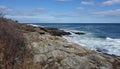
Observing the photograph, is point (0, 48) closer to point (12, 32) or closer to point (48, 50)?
point (12, 32)

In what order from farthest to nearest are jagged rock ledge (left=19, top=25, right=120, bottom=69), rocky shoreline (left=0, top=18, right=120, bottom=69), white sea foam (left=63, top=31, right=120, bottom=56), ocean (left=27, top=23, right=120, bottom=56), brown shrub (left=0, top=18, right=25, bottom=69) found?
ocean (left=27, top=23, right=120, bottom=56)
white sea foam (left=63, top=31, right=120, bottom=56)
jagged rock ledge (left=19, top=25, right=120, bottom=69)
rocky shoreline (left=0, top=18, right=120, bottom=69)
brown shrub (left=0, top=18, right=25, bottom=69)

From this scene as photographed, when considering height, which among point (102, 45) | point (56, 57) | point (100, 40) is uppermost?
point (56, 57)

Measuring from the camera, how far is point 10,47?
18.4ft

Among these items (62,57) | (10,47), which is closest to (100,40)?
(62,57)

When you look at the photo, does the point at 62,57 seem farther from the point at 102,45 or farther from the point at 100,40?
the point at 100,40

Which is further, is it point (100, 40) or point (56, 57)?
point (100, 40)

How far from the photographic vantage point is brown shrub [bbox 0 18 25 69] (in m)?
5.34

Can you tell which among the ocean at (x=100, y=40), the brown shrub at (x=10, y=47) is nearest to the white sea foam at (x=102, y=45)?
the ocean at (x=100, y=40)

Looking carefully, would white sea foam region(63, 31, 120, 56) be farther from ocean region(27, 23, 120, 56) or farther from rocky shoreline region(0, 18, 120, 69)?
rocky shoreline region(0, 18, 120, 69)

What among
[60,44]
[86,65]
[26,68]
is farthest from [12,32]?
[86,65]

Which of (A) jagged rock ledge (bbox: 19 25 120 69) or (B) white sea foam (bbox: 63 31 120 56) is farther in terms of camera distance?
(B) white sea foam (bbox: 63 31 120 56)

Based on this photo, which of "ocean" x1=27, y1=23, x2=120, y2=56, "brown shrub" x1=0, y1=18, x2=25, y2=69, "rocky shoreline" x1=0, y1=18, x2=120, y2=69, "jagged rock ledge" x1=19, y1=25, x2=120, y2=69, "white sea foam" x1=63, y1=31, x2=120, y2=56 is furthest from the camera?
"ocean" x1=27, y1=23, x2=120, y2=56

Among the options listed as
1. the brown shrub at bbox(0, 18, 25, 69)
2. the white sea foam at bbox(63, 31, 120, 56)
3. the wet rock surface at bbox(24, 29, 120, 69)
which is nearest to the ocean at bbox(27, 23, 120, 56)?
the white sea foam at bbox(63, 31, 120, 56)

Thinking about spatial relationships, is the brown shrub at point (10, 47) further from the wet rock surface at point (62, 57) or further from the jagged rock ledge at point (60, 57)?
the wet rock surface at point (62, 57)
